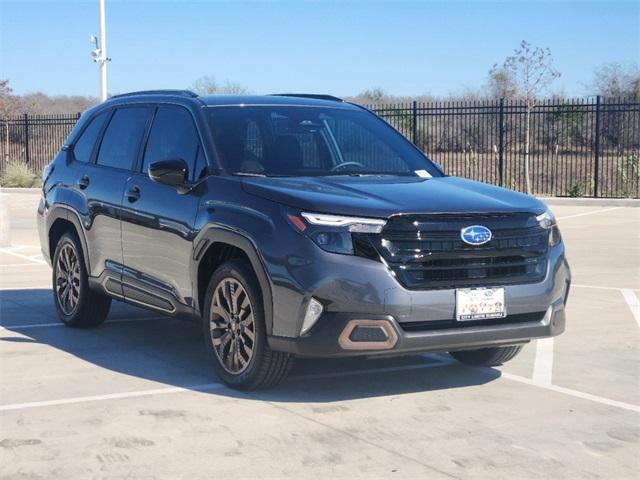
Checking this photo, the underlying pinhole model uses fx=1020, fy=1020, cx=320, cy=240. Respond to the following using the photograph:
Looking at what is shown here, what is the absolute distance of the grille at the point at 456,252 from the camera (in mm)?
5820

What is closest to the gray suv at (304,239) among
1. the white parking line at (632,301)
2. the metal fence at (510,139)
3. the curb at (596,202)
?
the white parking line at (632,301)

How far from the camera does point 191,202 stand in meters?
6.81

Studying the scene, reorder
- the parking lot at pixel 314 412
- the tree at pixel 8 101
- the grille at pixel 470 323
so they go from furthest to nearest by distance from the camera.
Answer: the tree at pixel 8 101, the grille at pixel 470 323, the parking lot at pixel 314 412

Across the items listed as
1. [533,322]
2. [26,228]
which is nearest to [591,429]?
[533,322]

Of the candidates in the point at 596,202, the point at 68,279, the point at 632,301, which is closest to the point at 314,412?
the point at 68,279

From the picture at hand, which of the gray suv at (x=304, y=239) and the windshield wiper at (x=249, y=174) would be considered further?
the windshield wiper at (x=249, y=174)

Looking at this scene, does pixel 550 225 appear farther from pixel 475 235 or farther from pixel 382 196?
pixel 382 196

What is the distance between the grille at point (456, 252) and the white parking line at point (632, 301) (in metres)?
3.15

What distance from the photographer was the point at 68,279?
8719 mm

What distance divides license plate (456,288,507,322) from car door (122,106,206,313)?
1890mm

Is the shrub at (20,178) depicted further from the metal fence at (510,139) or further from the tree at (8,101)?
the tree at (8,101)

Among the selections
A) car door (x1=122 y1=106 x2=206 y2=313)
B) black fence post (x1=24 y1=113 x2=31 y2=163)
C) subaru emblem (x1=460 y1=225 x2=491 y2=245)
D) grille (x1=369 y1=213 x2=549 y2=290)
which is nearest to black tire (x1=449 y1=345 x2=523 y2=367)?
grille (x1=369 y1=213 x2=549 y2=290)

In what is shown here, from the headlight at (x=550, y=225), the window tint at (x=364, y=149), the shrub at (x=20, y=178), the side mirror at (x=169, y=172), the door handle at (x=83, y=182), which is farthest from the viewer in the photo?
the shrub at (x=20, y=178)

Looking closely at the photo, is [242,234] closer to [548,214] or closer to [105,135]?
[548,214]
